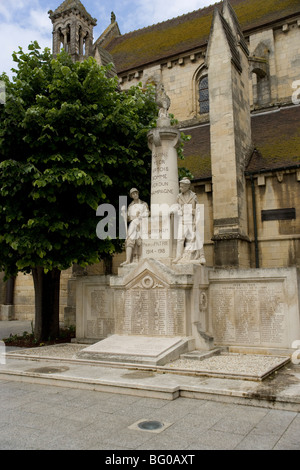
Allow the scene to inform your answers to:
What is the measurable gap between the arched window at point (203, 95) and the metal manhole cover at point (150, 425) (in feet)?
69.9

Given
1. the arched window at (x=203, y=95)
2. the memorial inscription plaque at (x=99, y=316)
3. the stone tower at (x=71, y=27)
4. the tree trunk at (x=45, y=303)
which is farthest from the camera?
the stone tower at (x=71, y=27)

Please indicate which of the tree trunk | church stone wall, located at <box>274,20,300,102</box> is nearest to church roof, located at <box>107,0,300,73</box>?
church stone wall, located at <box>274,20,300,102</box>

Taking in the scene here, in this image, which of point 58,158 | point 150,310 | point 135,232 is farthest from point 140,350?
point 58,158

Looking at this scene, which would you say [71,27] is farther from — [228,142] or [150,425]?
[150,425]

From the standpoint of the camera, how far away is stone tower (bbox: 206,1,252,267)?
15.8 m

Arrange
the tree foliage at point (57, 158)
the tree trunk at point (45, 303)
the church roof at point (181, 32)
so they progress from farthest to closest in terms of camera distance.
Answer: the church roof at point (181, 32) → the tree trunk at point (45, 303) → the tree foliage at point (57, 158)

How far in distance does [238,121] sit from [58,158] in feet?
31.0

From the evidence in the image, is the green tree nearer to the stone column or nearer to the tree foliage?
the tree foliage

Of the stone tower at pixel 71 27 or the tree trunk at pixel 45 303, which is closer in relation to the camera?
the tree trunk at pixel 45 303

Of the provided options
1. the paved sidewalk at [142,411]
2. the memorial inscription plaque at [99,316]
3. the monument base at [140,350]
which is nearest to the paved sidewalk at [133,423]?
the paved sidewalk at [142,411]

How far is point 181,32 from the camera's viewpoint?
26.9 metres

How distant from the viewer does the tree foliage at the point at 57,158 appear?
34.8ft

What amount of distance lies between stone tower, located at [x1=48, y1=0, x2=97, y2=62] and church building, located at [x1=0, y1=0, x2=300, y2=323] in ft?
42.0

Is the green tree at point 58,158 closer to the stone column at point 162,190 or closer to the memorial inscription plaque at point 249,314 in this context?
the stone column at point 162,190
